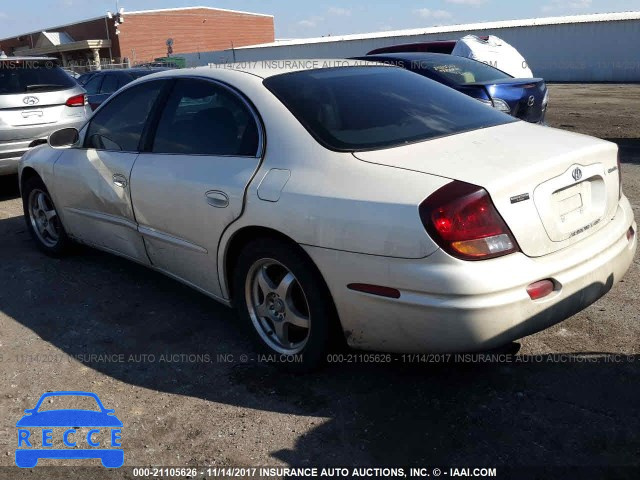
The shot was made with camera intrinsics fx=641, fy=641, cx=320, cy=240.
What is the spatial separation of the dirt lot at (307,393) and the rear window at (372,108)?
1201mm

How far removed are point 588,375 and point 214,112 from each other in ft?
7.96

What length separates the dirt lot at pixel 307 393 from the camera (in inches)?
105

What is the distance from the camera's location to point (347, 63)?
4.07m

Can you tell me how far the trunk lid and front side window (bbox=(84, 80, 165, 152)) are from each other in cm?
179

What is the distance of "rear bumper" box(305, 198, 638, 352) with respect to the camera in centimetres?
256

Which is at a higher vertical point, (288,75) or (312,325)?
(288,75)

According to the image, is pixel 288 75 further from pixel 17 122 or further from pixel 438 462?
pixel 17 122

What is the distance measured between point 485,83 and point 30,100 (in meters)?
5.42

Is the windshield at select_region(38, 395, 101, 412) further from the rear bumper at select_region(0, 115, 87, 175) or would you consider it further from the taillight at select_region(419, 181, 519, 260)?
the rear bumper at select_region(0, 115, 87, 175)

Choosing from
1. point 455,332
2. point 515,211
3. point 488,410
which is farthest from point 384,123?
point 488,410

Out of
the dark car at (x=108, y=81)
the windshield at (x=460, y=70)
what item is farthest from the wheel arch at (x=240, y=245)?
the dark car at (x=108, y=81)

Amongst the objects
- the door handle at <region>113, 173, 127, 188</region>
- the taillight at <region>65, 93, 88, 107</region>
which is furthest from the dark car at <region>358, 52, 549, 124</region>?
the door handle at <region>113, 173, 127, 188</region>

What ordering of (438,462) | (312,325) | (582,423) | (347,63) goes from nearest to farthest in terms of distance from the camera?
1. (438,462)
2. (582,423)
3. (312,325)
4. (347,63)

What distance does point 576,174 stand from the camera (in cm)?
289
